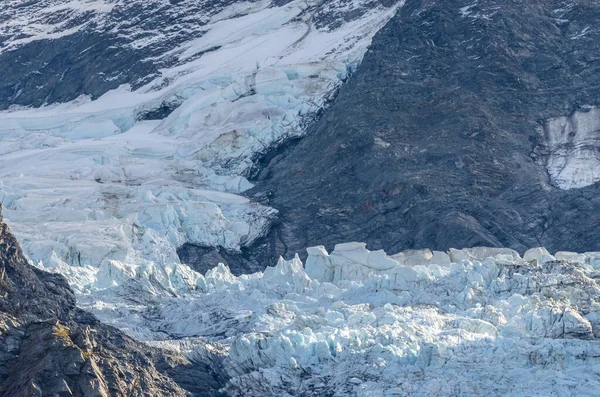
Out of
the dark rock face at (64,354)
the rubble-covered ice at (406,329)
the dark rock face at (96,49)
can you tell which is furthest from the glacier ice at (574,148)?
the dark rock face at (64,354)

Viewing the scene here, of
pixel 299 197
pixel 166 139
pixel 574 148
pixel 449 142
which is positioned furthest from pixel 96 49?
→ pixel 574 148

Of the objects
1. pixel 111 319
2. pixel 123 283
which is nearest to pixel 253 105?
pixel 123 283

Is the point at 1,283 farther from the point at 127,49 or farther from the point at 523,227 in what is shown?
the point at 127,49

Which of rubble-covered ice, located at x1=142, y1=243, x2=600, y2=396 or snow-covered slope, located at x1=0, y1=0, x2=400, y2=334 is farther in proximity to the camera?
snow-covered slope, located at x1=0, y1=0, x2=400, y2=334

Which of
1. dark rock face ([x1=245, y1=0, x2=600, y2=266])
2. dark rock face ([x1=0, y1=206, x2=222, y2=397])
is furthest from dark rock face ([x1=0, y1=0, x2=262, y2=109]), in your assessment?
dark rock face ([x1=0, y1=206, x2=222, y2=397])

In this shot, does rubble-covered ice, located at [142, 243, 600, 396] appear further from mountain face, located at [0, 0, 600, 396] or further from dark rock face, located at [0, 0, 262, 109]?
dark rock face, located at [0, 0, 262, 109]

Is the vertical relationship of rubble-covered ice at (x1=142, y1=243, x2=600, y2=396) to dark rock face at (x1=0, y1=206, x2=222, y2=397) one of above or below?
below

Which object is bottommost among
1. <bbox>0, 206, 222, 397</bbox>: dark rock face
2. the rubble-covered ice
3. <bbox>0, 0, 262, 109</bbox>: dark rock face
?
<bbox>0, 0, 262, 109</bbox>: dark rock face
